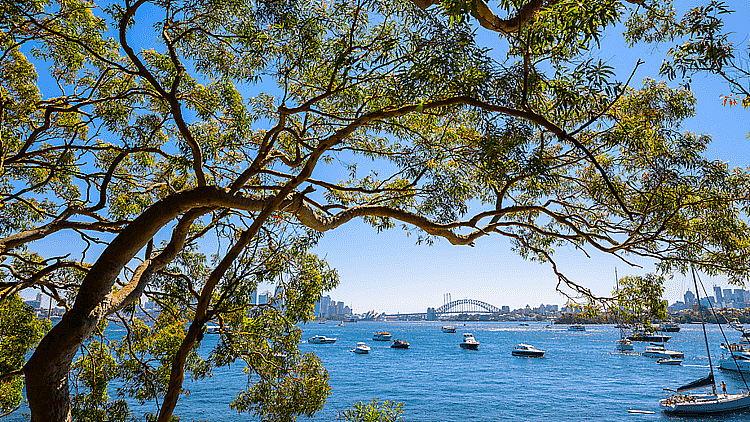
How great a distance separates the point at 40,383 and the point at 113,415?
12.3 feet

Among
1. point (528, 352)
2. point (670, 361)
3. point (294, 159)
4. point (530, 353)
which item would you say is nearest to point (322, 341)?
point (528, 352)

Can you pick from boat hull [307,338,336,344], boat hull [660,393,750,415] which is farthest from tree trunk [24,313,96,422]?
→ boat hull [307,338,336,344]

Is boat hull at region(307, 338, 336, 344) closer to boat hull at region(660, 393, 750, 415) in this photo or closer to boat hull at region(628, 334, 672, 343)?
boat hull at region(628, 334, 672, 343)

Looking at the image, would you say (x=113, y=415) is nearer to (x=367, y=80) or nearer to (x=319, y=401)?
(x=319, y=401)

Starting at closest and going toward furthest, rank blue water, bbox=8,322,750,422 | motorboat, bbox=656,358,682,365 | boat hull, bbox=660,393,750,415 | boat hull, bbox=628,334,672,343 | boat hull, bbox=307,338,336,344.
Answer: boat hull, bbox=628,334,672,343 < boat hull, bbox=660,393,750,415 < blue water, bbox=8,322,750,422 < motorboat, bbox=656,358,682,365 < boat hull, bbox=307,338,336,344

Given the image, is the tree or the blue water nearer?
the tree

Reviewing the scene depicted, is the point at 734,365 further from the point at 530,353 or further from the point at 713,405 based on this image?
the point at 530,353

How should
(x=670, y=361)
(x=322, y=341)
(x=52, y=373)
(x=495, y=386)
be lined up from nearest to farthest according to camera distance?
(x=52, y=373) → (x=495, y=386) → (x=670, y=361) → (x=322, y=341)

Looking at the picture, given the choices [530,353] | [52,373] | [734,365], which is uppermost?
[52,373]

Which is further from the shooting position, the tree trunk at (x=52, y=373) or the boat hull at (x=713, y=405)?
the boat hull at (x=713, y=405)

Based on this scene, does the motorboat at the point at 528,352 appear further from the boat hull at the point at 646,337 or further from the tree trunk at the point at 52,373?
the tree trunk at the point at 52,373

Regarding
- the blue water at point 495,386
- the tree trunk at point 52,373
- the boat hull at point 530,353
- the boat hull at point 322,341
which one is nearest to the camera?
the tree trunk at point 52,373

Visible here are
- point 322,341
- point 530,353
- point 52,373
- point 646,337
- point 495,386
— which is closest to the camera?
point 52,373

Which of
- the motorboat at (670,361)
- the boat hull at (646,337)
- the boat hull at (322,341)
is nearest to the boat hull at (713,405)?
the boat hull at (646,337)
